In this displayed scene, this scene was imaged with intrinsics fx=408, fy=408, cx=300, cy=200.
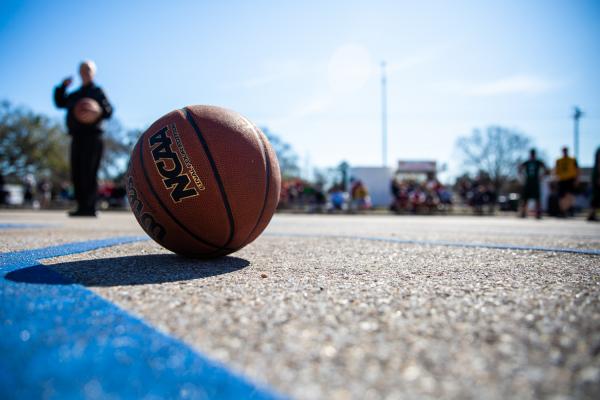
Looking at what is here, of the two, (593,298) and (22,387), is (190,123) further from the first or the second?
(593,298)

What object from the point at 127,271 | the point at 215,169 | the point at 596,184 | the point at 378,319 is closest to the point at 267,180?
the point at 215,169

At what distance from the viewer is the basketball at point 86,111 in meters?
7.53

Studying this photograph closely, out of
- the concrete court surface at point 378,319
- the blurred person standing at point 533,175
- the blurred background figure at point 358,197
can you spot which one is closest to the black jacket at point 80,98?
the concrete court surface at point 378,319

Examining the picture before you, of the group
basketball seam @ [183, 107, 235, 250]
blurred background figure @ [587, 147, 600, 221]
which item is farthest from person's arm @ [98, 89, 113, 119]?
blurred background figure @ [587, 147, 600, 221]

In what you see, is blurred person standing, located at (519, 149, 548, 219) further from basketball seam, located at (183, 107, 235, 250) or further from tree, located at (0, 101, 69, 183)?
tree, located at (0, 101, 69, 183)

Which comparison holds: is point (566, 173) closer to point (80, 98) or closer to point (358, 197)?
point (358, 197)

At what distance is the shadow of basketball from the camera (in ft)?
7.71

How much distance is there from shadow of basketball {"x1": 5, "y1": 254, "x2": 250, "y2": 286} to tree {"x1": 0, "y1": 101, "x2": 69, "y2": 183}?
41.4 meters

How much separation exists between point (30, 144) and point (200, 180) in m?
44.2

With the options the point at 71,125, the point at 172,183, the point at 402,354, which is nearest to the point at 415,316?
the point at 402,354

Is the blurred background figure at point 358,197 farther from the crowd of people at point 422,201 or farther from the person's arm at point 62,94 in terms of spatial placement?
the person's arm at point 62,94

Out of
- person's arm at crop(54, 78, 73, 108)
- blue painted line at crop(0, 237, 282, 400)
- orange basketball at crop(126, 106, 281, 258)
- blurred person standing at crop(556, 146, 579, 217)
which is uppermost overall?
person's arm at crop(54, 78, 73, 108)

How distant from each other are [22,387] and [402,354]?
Result: 3.69ft

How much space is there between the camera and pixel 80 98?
795 cm
